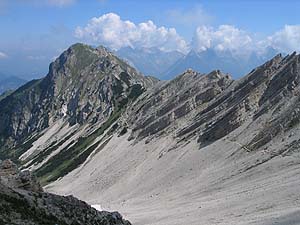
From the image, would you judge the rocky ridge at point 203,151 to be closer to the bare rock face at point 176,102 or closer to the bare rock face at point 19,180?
the bare rock face at point 176,102

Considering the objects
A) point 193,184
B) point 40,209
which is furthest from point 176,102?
point 40,209

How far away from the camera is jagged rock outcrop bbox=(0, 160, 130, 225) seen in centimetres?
3550

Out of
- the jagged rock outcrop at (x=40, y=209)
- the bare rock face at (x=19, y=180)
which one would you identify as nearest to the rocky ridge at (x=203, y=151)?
the jagged rock outcrop at (x=40, y=209)

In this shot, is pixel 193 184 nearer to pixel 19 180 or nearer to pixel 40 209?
pixel 19 180

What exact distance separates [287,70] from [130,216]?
190ft

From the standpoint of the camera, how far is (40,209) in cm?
3984

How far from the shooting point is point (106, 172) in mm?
145750

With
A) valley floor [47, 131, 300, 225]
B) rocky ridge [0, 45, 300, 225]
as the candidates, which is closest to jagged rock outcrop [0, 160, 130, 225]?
valley floor [47, 131, 300, 225]

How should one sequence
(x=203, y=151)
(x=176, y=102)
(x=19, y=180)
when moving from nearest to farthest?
(x=19, y=180), (x=203, y=151), (x=176, y=102)

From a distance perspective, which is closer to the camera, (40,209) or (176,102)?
(40,209)

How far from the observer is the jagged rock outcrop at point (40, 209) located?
35500 millimetres

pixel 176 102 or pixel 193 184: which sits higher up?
pixel 176 102

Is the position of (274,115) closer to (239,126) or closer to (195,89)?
(239,126)

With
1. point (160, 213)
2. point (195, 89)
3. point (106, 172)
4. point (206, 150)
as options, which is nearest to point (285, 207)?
point (160, 213)
